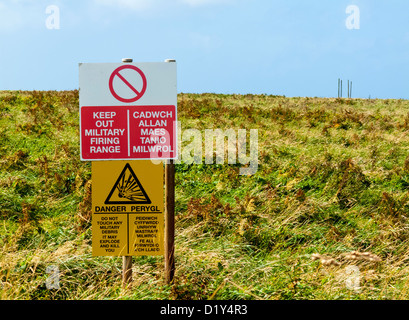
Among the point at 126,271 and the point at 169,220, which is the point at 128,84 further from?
the point at 126,271

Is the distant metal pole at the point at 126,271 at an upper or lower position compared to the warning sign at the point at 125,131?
lower

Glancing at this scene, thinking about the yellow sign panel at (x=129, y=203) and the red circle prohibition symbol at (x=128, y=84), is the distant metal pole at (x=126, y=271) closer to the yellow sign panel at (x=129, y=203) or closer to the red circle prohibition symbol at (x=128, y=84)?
the yellow sign panel at (x=129, y=203)

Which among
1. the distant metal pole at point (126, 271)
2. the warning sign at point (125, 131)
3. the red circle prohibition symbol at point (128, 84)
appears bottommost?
the distant metal pole at point (126, 271)

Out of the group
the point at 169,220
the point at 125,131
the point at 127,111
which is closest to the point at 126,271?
the point at 169,220

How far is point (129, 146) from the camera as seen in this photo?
4.04 metres

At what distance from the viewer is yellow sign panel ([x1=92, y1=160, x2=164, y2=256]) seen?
4.00 metres

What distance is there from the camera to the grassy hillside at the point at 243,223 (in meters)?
4.04

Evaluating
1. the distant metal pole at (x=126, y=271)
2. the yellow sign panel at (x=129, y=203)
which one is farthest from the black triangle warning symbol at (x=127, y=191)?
the distant metal pole at (x=126, y=271)

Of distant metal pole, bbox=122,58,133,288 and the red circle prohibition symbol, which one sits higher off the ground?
the red circle prohibition symbol

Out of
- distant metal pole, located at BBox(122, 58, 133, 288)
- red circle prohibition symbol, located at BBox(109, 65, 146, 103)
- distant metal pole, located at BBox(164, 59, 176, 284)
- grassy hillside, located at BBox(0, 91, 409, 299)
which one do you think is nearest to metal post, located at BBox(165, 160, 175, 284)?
distant metal pole, located at BBox(164, 59, 176, 284)

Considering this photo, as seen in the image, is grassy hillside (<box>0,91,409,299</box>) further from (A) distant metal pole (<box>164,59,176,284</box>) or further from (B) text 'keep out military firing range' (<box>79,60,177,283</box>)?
(B) text 'keep out military firing range' (<box>79,60,177,283</box>)

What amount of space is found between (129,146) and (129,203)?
62cm

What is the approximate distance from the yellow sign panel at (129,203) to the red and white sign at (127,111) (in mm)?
154

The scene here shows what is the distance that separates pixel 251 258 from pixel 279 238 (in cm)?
86
